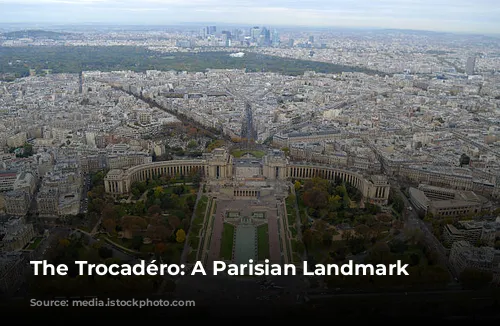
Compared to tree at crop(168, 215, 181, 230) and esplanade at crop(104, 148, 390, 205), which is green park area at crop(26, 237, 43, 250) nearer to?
tree at crop(168, 215, 181, 230)

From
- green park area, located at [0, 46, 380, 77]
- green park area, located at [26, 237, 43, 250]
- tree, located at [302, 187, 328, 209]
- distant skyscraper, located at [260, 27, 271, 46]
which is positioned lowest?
green park area, located at [26, 237, 43, 250]

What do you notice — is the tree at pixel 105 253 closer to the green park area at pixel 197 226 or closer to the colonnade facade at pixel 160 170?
the green park area at pixel 197 226

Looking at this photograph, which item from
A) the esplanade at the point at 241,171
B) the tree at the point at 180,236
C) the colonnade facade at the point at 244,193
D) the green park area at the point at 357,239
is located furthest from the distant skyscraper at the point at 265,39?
the tree at the point at 180,236

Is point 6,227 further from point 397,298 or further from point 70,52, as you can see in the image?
point 70,52

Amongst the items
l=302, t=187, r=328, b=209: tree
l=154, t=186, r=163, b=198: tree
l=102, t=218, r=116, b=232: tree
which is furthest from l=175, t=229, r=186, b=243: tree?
l=302, t=187, r=328, b=209: tree

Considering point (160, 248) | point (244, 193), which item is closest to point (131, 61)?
point (244, 193)

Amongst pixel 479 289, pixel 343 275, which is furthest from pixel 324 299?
pixel 479 289
